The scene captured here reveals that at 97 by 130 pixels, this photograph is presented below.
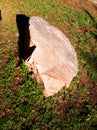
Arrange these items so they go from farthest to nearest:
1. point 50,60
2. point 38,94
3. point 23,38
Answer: point 23,38, point 50,60, point 38,94

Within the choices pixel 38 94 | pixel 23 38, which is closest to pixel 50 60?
pixel 38 94

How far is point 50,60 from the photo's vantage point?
9.16 metres

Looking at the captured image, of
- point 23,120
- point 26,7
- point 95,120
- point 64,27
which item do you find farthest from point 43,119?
point 26,7

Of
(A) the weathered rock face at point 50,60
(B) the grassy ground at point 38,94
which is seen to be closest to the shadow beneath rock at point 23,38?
(B) the grassy ground at point 38,94

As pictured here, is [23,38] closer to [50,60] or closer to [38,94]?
[50,60]

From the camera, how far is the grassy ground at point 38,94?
7.90 meters

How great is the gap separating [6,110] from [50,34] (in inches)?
160

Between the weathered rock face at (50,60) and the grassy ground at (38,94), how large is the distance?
0.37 m

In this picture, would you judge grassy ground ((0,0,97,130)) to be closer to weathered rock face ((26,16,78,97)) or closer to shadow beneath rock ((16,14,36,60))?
shadow beneath rock ((16,14,36,60))

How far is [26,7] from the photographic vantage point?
1391cm

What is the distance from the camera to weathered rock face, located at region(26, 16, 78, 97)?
8750mm

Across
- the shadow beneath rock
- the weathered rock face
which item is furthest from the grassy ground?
the weathered rock face

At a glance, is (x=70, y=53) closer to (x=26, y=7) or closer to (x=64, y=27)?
(x=64, y=27)

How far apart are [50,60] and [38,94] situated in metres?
1.44
